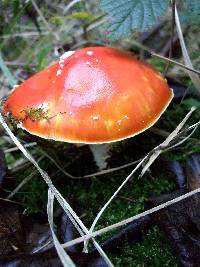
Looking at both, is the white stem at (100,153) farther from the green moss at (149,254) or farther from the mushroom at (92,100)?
the green moss at (149,254)

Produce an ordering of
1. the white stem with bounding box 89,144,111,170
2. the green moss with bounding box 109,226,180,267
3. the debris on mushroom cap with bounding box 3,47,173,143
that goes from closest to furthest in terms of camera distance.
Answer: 1. the green moss with bounding box 109,226,180,267
2. the debris on mushroom cap with bounding box 3,47,173,143
3. the white stem with bounding box 89,144,111,170

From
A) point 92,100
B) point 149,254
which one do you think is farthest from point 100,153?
point 149,254

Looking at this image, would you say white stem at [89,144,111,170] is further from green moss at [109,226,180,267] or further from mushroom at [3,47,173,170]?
green moss at [109,226,180,267]

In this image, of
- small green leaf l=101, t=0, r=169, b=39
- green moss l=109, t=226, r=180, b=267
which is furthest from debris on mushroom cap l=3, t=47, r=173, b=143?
green moss l=109, t=226, r=180, b=267

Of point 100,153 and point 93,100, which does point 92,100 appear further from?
point 100,153

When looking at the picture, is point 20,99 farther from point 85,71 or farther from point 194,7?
point 194,7

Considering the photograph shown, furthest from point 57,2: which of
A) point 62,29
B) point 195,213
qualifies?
point 195,213

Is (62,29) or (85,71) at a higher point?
(85,71)
